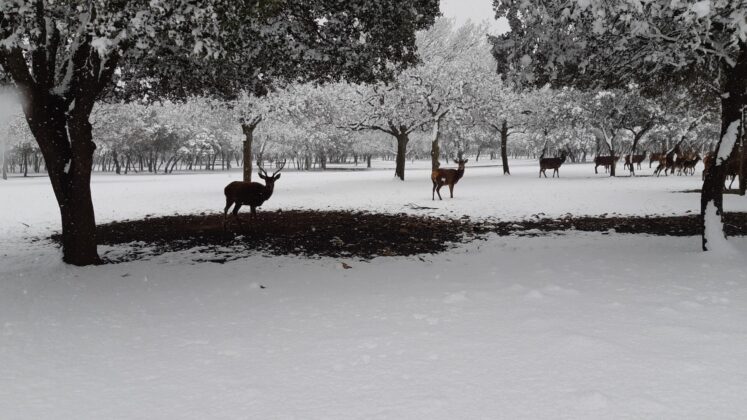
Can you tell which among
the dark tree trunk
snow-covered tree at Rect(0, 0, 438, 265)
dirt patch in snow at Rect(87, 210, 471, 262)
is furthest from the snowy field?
the dark tree trunk

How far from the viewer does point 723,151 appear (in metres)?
9.03

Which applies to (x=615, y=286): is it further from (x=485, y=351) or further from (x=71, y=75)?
(x=71, y=75)

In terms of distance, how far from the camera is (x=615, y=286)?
7176mm

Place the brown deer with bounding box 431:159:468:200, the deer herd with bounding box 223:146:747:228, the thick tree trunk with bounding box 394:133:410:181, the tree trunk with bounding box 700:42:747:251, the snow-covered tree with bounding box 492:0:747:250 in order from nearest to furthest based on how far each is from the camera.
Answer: the snow-covered tree with bounding box 492:0:747:250 → the tree trunk with bounding box 700:42:747:251 → the deer herd with bounding box 223:146:747:228 → the brown deer with bounding box 431:159:468:200 → the thick tree trunk with bounding box 394:133:410:181

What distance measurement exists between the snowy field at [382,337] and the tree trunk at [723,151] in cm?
60

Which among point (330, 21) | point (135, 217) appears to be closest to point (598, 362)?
point (330, 21)

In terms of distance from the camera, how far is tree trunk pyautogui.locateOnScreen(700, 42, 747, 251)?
29.4ft

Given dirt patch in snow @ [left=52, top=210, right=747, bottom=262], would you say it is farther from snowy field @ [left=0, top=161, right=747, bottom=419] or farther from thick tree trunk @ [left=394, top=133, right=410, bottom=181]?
thick tree trunk @ [left=394, top=133, right=410, bottom=181]

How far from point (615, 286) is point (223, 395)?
580 cm

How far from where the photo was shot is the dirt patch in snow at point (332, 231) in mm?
10445

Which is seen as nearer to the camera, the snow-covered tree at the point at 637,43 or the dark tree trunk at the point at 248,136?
the snow-covered tree at the point at 637,43

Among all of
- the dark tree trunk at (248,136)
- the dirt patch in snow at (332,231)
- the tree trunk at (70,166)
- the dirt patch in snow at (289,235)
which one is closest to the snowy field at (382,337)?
the tree trunk at (70,166)

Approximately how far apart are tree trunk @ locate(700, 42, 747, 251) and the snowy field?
23.5 inches

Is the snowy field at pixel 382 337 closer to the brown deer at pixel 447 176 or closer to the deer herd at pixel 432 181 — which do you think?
the deer herd at pixel 432 181
